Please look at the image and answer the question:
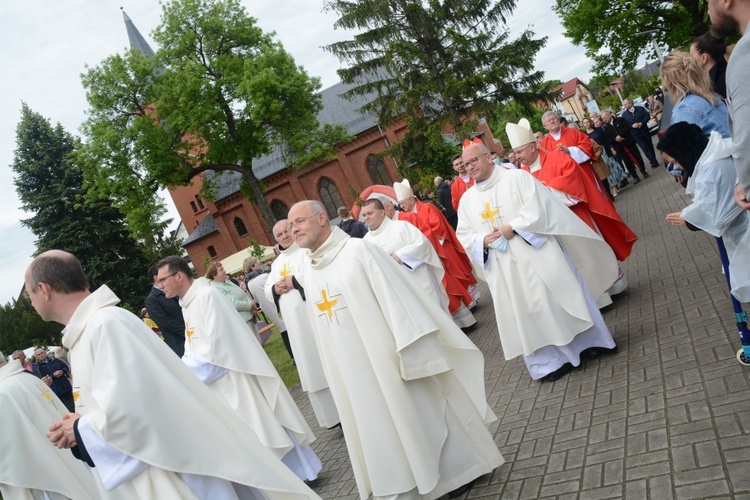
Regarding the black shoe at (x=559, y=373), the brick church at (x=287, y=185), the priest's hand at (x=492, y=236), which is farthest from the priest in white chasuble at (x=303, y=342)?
the brick church at (x=287, y=185)

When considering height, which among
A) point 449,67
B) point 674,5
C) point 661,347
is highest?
point 449,67

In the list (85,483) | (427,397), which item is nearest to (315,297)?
(427,397)

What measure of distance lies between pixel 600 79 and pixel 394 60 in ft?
36.2

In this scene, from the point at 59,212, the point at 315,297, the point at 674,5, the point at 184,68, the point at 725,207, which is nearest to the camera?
the point at 725,207

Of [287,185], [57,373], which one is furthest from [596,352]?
[287,185]

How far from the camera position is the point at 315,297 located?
4652mm

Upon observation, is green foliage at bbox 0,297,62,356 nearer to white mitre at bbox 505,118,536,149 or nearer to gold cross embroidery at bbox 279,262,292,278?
gold cross embroidery at bbox 279,262,292,278

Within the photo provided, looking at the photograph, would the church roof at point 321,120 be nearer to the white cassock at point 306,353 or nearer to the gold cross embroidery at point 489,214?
the white cassock at point 306,353

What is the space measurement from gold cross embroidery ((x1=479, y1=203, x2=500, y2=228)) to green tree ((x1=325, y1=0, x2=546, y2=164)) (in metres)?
26.1

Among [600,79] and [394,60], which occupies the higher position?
[394,60]

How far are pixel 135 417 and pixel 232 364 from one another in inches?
89.0

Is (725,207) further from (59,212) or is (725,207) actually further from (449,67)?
(59,212)

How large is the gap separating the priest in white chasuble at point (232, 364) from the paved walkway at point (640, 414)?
73 cm

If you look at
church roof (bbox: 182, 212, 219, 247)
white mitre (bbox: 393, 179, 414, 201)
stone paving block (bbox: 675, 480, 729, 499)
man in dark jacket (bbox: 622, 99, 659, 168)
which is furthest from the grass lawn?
church roof (bbox: 182, 212, 219, 247)
